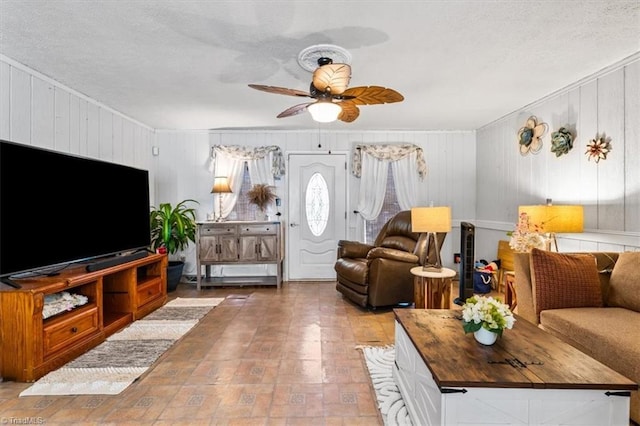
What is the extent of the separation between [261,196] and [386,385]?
11.4 ft

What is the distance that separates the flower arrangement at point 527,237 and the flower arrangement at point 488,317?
1.71 m

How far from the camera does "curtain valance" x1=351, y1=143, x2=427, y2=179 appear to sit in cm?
528

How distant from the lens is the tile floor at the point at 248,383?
1917mm

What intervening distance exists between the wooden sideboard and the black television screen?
48.4 inches

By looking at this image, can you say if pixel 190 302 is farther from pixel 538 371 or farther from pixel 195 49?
pixel 538 371

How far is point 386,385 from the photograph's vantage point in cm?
221

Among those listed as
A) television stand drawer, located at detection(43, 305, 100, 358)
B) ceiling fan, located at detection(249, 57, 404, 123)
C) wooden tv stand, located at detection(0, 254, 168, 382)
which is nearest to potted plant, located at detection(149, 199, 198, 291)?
wooden tv stand, located at detection(0, 254, 168, 382)

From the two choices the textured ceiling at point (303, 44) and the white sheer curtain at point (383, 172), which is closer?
the textured ceiling at point (303, 44)

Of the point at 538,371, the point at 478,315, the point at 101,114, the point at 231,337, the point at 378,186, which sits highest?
the point at 101,114

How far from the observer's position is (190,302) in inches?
165

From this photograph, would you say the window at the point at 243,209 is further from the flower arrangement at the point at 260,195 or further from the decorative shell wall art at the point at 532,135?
the decorative shell wall art at the point at 532,135

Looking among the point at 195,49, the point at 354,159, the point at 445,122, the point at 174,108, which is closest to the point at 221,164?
the point at 174,108

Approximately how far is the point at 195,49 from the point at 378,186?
3372 mm

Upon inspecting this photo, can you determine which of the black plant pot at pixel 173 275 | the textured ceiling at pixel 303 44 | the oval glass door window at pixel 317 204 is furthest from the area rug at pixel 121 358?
the textured ceiling at pixel 303 44
